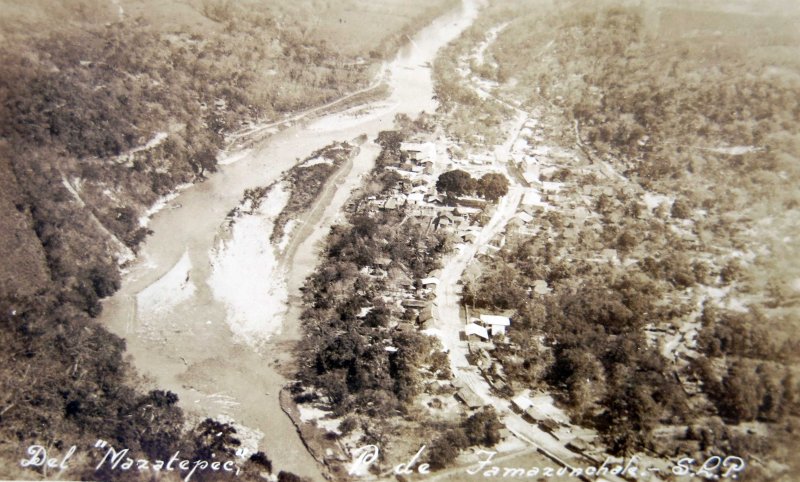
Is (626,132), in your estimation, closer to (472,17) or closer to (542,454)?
(472,17)

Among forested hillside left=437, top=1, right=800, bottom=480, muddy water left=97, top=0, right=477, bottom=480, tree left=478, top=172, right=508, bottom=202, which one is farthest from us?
tree left=478, top=172, right=508, bottom=202

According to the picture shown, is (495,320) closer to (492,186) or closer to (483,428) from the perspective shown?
(483,428)

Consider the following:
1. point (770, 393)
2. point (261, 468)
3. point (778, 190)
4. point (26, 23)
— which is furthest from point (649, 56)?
point (26, 23)

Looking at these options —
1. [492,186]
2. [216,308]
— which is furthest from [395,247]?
[216,308]

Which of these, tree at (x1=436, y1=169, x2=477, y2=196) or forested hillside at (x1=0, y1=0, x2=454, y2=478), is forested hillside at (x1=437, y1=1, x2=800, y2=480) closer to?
tree at (x1=436, y1=169, x2=477, y2=196)

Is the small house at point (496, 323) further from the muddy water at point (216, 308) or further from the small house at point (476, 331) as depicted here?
the muddy water at point (216, 308)

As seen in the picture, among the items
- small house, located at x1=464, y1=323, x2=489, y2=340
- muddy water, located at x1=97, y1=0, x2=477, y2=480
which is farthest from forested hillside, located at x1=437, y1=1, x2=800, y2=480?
muddy water, located at x1=97, y1=0, x2=477, y2=480

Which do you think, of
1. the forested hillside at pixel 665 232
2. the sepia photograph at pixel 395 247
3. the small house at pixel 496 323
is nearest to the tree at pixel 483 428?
the sepia photograph at pixel 395 247
